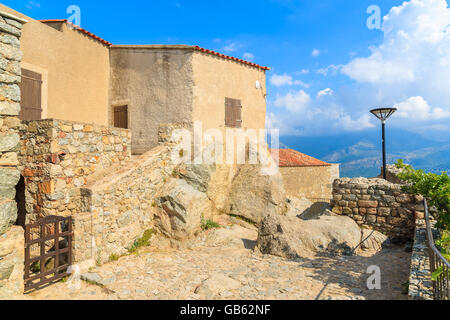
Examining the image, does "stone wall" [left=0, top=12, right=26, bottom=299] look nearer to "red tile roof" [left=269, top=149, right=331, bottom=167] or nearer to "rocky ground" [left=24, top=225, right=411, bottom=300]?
"rocky ground" [left=24, top=225, right=411, bottom=300]

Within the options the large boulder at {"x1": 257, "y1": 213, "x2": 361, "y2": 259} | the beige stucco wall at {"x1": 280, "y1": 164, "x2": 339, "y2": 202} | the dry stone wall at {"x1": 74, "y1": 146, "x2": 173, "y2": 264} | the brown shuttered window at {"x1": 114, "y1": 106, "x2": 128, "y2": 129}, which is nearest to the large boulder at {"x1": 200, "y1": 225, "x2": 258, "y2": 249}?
the large boulder at {"x1": 257, "y1": 213, "x2": 361, "y2": 259}

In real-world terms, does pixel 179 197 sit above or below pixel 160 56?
below

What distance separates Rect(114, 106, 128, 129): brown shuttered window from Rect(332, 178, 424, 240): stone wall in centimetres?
894

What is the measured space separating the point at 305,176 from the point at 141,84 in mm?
14545

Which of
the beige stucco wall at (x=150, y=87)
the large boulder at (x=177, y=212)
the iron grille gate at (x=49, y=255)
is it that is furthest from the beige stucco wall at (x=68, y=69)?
the iron grille gate at (x=49, y=255)

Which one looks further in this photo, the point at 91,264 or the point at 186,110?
the point at 186,110

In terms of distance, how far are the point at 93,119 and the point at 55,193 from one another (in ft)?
19.6

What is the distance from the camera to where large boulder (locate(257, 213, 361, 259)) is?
7.32 metres

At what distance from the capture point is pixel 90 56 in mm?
11227

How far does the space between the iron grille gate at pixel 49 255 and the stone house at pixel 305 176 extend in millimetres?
16648

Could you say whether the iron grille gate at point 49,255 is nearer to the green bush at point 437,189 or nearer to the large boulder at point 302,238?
the large boulder at point 302,238

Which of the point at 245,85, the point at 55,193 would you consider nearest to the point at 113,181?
the point at 55,193

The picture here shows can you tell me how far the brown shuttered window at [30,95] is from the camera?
8.70 metres

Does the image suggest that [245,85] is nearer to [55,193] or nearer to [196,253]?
[196,253]
